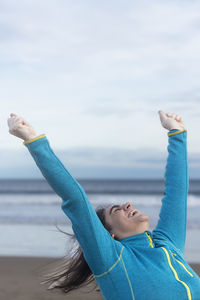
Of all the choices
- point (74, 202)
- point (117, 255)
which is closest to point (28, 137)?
point (74, 202)

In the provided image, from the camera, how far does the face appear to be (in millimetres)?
2432

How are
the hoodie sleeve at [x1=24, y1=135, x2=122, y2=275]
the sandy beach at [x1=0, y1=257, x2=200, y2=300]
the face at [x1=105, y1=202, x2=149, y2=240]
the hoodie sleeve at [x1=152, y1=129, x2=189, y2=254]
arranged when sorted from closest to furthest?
1. the hoodie sleeve at [x1=24, y1=135, x2=122, y2=275]
2. the face at [x1=105, y1=202, x2=149, y2=240]
3. the hoodie sleeve at [x1=152, y1=129, x2=189, y2=254]
4. the sandy beach at [x1=0, y1=257, x2=200, y2=300]

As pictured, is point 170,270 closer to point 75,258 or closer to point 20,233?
point 75,258

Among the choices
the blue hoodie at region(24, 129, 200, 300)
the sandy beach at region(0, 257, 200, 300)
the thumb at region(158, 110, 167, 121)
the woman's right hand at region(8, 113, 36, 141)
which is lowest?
the sandy beach at region(0, 257, 200, 300)

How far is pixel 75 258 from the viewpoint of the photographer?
108 inches

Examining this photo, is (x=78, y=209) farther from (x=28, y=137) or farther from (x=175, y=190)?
(x=175, y=190)

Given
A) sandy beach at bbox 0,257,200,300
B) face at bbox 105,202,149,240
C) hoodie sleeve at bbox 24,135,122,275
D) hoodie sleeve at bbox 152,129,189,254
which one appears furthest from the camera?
sandy beach at bbox 0,257,200,300

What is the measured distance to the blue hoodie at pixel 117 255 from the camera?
2021mm

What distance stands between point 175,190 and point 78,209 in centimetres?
84

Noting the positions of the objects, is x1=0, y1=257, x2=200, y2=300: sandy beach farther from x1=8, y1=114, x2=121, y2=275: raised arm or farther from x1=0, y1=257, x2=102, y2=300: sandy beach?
x1=8, y1=114, x2=121, y2=275: raised arm

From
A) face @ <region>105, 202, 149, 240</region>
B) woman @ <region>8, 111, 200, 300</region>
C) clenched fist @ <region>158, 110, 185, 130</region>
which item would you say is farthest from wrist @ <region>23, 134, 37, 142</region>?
clenched fist @ <region>158, 110, 185, 130</region>

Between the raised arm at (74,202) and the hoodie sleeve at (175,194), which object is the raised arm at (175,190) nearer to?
the hoodie sleeve at (175,194)

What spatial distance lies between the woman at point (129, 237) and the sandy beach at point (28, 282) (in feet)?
6.60

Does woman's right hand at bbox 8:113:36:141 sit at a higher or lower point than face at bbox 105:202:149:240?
higher
